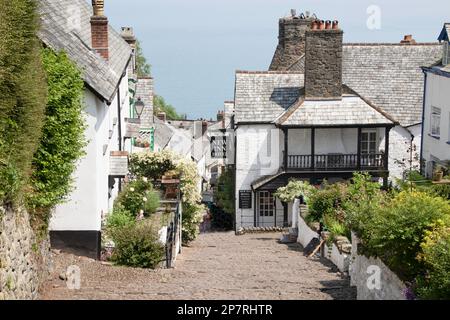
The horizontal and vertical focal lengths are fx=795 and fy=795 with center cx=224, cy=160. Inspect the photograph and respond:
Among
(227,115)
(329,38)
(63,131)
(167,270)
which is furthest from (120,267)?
(227,115)

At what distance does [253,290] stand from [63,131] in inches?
206

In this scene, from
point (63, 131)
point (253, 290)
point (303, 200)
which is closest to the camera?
point (253, 290)

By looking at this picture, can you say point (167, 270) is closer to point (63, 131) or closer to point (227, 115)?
point (63, 131)

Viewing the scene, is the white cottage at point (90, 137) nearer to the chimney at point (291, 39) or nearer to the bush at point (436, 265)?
the bush at point (436, 265)

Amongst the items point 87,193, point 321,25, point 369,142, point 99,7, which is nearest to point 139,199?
point 87,193

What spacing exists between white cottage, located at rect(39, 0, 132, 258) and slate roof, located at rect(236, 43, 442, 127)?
14189mm

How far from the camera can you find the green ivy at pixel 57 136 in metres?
16.5

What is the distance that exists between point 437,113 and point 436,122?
16.2 inches

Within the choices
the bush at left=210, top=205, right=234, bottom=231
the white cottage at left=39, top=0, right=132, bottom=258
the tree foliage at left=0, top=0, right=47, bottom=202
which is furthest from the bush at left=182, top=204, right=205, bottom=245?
the tree foliage at left=0, top=0, right=47, bottom=202

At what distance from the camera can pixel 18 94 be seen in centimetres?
1387

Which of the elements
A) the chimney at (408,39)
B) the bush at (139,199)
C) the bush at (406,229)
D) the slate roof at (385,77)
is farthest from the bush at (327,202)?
the chimney at (408,39)

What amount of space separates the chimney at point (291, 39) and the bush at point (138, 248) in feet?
82.1

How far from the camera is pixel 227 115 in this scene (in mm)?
50094

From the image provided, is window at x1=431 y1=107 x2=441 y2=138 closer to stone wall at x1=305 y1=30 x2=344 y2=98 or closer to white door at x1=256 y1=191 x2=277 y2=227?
stone wall at x1=305 y1=30 x2=344 y2=98
